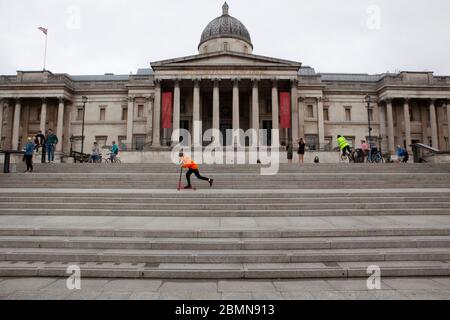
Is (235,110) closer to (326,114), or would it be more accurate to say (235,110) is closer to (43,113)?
(326,114)

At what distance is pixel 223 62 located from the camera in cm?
3284

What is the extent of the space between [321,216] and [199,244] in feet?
14.5

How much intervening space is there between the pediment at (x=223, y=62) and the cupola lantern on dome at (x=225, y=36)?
8109 millimetres

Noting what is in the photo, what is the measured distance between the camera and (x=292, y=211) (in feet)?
29.5

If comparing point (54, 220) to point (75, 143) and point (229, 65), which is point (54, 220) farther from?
point (75, 143)

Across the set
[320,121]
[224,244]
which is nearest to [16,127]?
[320,121]

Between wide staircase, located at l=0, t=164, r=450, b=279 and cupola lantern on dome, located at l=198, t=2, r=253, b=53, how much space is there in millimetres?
35018

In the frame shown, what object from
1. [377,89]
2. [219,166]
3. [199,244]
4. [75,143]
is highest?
[377,89]

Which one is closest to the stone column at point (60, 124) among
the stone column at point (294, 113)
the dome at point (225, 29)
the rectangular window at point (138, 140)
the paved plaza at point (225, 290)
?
the rectangular window at point (138, 140)

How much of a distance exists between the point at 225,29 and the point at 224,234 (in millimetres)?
40314

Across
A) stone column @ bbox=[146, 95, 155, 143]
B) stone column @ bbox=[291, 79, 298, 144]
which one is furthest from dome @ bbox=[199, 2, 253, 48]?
stone column @ bbox=[291, 79, 298, 144]

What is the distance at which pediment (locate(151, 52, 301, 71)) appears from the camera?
3259cm

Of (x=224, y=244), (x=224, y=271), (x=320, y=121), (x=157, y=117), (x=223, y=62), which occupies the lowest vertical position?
(x=224, y=271)
